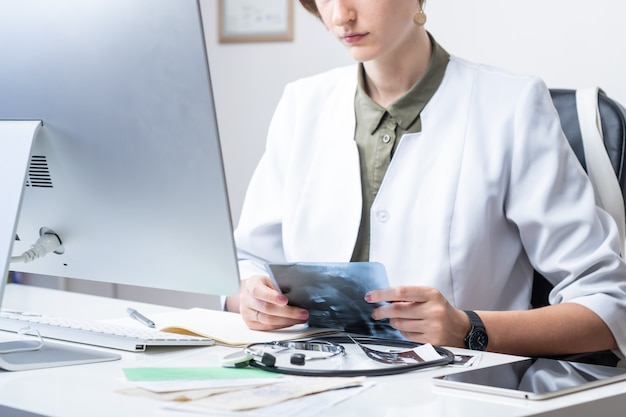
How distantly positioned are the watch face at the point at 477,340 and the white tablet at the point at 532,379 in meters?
0.19

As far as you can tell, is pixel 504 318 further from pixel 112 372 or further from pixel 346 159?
pixel 112 372

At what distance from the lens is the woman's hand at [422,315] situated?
4.03 feet

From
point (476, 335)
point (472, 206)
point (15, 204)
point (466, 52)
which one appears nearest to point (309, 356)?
point (476, 335)

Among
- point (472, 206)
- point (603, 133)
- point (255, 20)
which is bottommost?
point (472, 206)

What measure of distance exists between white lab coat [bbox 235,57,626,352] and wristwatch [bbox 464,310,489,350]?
8.7 inches

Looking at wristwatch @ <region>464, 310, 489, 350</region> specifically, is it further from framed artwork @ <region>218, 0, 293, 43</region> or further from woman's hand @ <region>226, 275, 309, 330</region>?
framed artwork @ <region>218, 0, 293, 43</region>

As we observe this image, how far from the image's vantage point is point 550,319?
1365 mm

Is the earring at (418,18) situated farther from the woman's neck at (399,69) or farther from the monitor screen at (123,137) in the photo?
the monitor screen at (123,137)

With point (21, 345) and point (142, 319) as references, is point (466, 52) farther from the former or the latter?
point (21, 345)

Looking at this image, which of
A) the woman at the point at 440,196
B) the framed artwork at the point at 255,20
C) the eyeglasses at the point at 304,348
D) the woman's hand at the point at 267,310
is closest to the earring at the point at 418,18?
the woman at the point at 440,196

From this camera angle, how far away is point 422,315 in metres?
1.24

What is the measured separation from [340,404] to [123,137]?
1.32ft

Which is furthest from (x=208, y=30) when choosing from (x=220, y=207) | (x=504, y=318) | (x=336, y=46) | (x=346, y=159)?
(x=220, y=207)

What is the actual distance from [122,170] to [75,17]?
183mm
